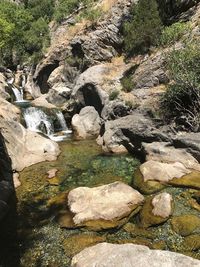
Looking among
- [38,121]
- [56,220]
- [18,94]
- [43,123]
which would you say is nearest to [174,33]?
[43,123]

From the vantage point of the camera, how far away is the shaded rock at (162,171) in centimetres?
1881

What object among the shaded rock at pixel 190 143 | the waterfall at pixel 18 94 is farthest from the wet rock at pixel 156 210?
the waterfall at pixel 18 94

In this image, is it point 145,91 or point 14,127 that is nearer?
point 14,127

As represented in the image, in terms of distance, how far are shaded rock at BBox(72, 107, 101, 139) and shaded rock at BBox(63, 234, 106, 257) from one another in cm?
1770

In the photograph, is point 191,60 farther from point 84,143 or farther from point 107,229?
point 107,229

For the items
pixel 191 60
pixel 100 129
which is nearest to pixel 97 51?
pixel 100 129

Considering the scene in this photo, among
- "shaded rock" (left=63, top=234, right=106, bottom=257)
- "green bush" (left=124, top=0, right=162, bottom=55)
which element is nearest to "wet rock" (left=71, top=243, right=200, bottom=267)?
"shaded rock" (left=63, top=234, right=106, bottom=257)

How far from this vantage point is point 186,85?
25.4 m

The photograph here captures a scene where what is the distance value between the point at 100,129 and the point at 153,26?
14877 millimetres

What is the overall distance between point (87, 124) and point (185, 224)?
19581mm

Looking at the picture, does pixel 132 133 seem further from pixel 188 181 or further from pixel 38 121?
pixel 38 121

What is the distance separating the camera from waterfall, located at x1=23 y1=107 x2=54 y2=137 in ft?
114

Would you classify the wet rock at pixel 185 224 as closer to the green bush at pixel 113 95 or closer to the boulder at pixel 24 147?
the boulder at pixel 24 147

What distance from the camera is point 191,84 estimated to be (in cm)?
2477
